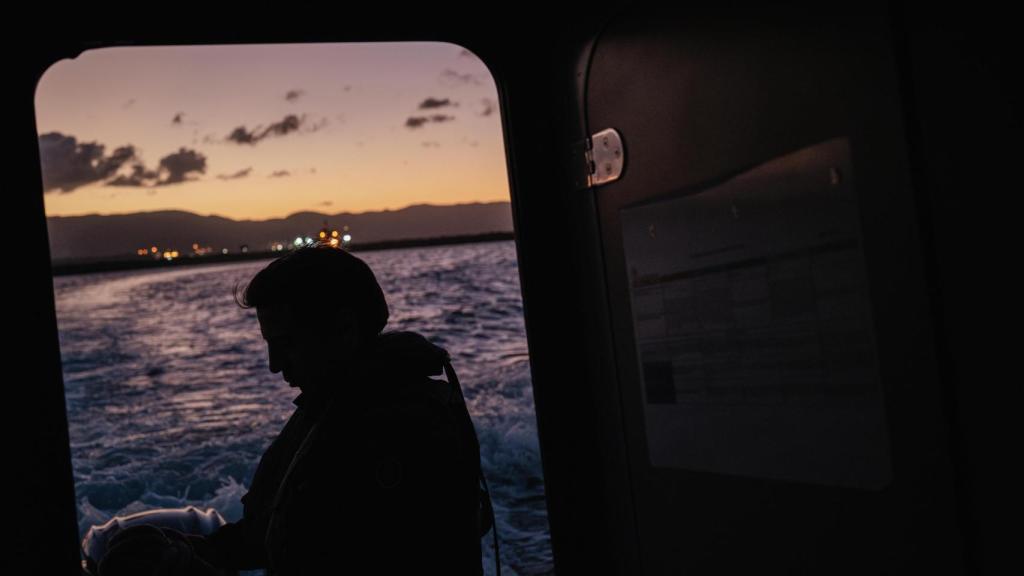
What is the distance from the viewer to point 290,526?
1.36 m

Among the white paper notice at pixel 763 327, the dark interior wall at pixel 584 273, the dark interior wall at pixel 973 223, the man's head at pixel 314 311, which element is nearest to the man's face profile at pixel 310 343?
the man's head at pixel 314 311

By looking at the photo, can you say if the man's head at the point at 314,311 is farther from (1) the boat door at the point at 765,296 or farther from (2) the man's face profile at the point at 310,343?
(1) the boat door at the point at 765,296

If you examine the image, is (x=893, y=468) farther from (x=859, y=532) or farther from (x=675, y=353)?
(x=675, y=353)

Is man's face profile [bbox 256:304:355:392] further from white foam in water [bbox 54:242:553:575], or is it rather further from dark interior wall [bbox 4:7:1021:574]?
white foam in water [bbox 54:242:553:575]

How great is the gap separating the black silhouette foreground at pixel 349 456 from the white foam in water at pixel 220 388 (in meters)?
6.67

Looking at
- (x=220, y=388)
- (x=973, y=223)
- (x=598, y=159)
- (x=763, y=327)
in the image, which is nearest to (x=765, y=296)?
(x=763, y=327)

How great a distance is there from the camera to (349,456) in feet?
4.46

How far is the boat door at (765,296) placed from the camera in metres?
1.20

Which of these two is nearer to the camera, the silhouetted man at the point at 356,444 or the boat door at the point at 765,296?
the boat door at the point at 765,296

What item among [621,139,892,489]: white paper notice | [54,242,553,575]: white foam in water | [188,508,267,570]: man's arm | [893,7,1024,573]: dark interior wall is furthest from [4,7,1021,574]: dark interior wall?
[54,242,553,575]: white foam in water

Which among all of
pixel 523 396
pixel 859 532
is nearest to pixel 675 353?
pixel 859 532

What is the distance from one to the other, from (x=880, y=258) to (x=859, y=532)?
0.42 meters

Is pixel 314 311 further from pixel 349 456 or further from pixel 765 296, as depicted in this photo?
pixel 765 296

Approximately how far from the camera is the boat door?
120 centimetres
